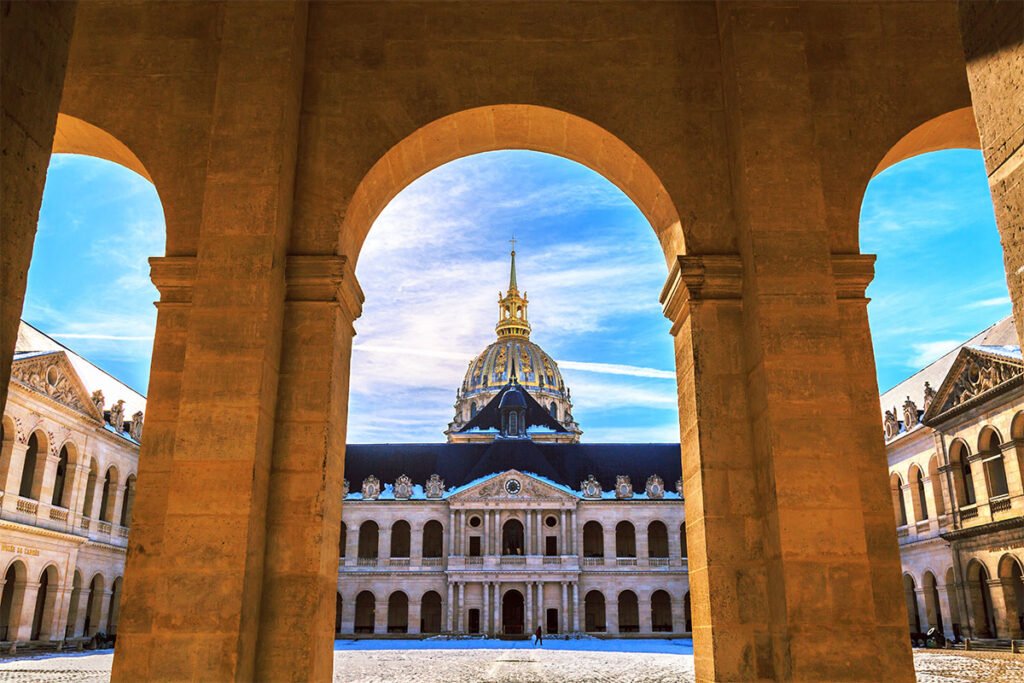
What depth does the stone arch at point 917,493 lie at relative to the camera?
1754 inches

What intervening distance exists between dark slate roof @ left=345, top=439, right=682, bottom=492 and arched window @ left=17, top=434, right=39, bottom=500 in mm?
36936

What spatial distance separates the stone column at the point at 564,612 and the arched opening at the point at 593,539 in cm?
447

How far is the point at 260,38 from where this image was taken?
31.7ft

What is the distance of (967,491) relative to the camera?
39219mm

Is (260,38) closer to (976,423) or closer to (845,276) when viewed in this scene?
(845,276)

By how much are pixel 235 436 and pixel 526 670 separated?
21.7 metres

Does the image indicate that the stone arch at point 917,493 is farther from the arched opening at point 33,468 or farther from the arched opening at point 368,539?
the arched opening at point 33,468

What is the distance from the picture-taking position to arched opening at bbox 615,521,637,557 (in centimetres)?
7181

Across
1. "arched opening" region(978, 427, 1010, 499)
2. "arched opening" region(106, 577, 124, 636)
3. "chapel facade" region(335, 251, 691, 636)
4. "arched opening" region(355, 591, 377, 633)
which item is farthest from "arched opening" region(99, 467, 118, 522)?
"arched opening" region(978, 427, 1010, 499)

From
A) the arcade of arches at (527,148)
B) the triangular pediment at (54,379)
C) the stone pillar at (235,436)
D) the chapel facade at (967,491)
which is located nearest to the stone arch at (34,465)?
the triangular pediment at (54,379)

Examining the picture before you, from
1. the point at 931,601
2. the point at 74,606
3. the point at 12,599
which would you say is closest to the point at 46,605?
the point at 12,599

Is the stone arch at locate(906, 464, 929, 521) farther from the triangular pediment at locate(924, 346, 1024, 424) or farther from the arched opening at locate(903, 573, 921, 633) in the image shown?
the triangular pediment at locate(924, 346, 1024, 424)

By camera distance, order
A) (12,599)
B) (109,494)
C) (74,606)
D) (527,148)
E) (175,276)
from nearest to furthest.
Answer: (175,276)
(527,148)
(12,599)
(74,606)
(109,494)

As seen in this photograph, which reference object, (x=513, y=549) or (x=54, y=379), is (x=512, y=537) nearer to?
(x=513, y=549)
